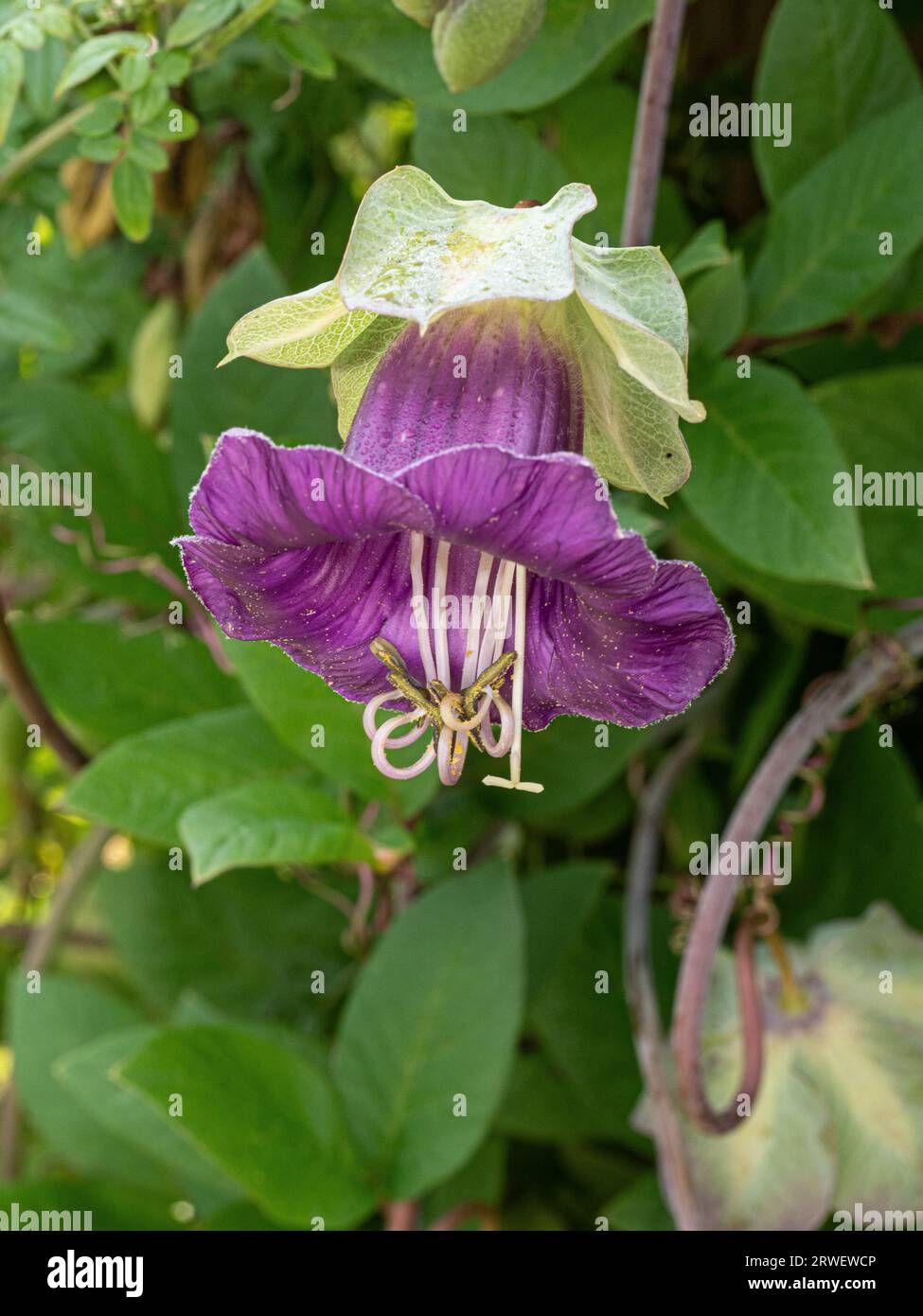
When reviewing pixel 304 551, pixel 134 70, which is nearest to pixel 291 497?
pixel 304 551

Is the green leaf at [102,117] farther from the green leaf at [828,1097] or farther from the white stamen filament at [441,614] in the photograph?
the green leaf at [828,1097]

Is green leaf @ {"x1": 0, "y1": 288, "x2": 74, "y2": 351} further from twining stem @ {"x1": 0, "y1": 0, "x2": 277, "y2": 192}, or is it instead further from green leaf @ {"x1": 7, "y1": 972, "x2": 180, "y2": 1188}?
green leaf @ {"x1": 7, "y1": 972, "x2": 180, "y2": 1188}

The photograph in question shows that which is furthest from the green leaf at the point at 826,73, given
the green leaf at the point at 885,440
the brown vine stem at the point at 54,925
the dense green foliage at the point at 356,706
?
the brown vine stem at the point at 54,925

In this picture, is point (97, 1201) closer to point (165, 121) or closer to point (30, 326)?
point (30, 326)

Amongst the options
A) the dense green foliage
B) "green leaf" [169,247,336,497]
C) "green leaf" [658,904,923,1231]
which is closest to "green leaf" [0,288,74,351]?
the dense green foliage

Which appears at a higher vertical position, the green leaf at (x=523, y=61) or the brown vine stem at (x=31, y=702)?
the green leaf at (x=523, y=61)

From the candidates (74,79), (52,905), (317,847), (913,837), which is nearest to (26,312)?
(74,79)
